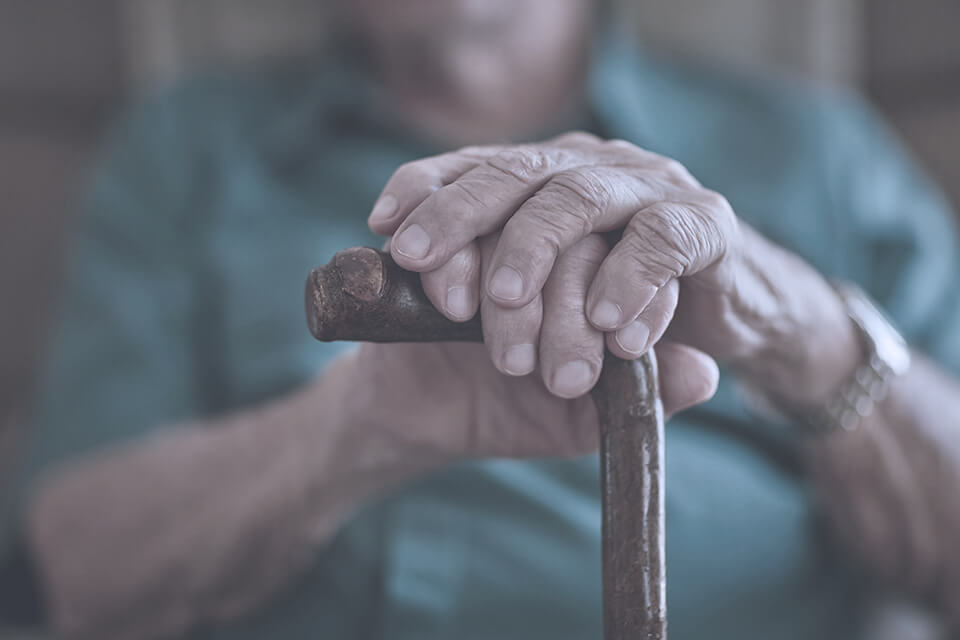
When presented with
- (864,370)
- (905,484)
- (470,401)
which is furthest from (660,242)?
(905,484)

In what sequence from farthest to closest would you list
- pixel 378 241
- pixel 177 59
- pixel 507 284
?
pixel 177 59, pixel 378 241, pixel 507 284

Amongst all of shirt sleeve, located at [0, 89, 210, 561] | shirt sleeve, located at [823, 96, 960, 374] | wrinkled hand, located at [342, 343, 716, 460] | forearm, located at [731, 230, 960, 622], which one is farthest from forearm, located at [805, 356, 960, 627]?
shirt sleeve, located at [0, 89, 210, 561]

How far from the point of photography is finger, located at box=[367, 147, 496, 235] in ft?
1.09

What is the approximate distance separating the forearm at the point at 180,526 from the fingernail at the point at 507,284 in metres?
0.29

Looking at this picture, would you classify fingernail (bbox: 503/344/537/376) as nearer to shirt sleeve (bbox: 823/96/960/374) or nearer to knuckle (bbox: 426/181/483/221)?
knuckle (bbox: 426/181/483/221)

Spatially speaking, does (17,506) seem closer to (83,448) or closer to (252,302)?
(83,448)

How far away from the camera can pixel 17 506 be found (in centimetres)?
69

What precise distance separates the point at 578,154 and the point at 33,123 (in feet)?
2.99

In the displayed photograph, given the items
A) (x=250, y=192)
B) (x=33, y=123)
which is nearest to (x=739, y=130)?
(x=250, y=192)

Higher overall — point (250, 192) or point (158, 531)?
point (250, 192)

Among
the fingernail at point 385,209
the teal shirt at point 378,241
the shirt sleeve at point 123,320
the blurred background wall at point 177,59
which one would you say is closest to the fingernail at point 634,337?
the fingernail at point 385,209

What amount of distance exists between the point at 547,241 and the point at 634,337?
0.16 ft

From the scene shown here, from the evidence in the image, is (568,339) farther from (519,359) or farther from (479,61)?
(479,61)

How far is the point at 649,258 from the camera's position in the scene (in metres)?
0.32
